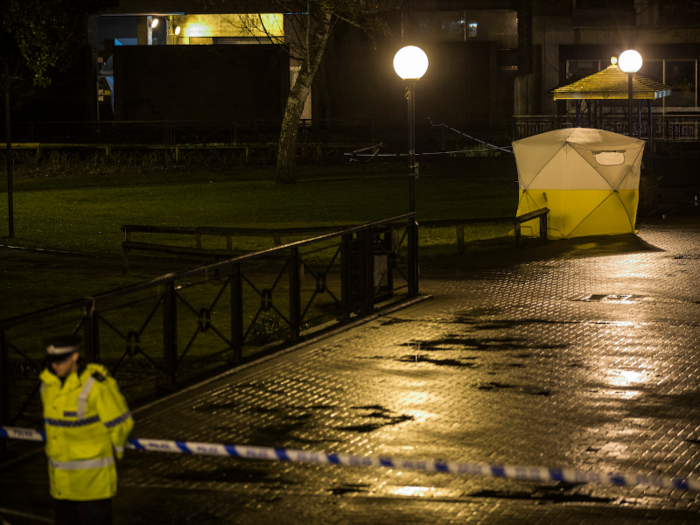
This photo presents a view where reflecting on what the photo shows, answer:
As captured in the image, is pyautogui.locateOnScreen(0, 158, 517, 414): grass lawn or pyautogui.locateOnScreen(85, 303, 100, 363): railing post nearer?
pyautogui.locateOnScreen(85, 303, 100, 363): railing post

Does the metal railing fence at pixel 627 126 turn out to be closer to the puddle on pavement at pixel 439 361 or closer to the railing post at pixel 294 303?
the railing post at pixel 294 303

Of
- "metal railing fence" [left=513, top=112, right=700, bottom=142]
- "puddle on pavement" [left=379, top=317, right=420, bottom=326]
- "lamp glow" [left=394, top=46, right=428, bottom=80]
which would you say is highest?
"metal railing fence" [left=513, top=112, right=700, bottom=142]

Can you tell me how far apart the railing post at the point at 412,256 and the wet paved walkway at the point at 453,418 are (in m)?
0.52

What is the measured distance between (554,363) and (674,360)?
1134 millimetres

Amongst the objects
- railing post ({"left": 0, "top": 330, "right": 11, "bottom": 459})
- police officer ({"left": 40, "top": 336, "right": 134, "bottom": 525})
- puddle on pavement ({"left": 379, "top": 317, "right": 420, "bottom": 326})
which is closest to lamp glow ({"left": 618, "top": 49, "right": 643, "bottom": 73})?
puddle on pavement ({"left": 379, "top": 317, "right": 420, "bottom": 326})

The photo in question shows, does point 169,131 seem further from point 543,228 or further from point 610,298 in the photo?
point 610,298

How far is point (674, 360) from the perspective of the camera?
955cm

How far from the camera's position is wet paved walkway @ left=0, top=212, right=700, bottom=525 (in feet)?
19.6

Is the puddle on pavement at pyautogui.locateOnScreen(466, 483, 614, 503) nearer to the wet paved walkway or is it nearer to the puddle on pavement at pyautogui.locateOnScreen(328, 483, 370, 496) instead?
the wet paved walkway

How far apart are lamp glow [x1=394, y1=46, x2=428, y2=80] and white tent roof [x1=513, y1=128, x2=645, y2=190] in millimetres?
6248

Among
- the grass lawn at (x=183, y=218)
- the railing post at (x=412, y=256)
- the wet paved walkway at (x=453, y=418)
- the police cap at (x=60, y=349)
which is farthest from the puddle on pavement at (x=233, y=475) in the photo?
the railing post at (x=412, y=256)

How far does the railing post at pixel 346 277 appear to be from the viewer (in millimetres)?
11273

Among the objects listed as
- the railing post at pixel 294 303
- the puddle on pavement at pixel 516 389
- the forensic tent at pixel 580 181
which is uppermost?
the forensic tent at pixel 580 181

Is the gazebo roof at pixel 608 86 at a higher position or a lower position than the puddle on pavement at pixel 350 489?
higher
